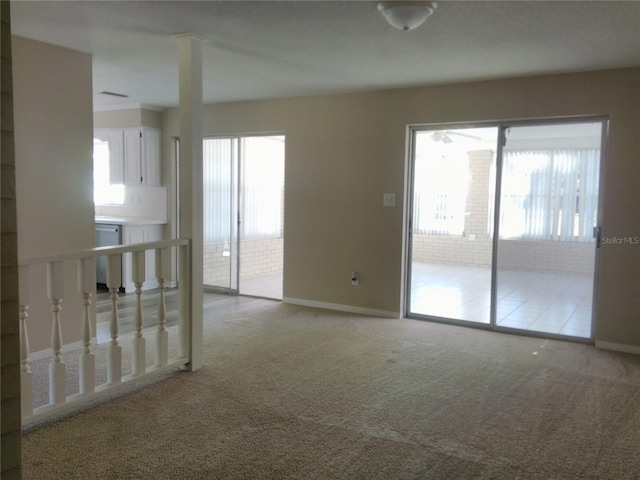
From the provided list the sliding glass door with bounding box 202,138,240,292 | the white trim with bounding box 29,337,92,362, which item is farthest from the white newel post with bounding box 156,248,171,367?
the sliding glass door with bounding box 202,138,240,292

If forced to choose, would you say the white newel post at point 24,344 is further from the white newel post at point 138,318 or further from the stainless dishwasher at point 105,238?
the stainless dishwasher at point 105,238

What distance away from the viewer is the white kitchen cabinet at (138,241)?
631 cm

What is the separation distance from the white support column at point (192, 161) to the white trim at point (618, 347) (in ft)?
10.9

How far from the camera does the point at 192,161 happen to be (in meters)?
3.48

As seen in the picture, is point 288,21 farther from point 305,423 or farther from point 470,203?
point 470,203

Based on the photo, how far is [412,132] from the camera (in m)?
5.17

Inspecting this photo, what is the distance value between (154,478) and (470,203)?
165 inches

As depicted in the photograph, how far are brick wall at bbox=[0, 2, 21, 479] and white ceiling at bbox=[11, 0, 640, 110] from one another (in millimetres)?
2355

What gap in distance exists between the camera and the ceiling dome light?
2.72 m

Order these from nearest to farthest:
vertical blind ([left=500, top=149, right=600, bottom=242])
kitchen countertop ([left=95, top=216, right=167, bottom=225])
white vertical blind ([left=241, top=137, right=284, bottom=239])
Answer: vertical blind ([left=500, top=149, right=600, bottom=242]), kitchen countertop ([left=95, top=216, right=167, bottom=225]), white vertical blind ([left=241, top=137, right=284, bottom=239])

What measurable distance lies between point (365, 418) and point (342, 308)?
2.67 m

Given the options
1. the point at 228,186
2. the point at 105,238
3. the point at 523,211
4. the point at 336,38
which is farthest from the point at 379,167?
the point at 105,238

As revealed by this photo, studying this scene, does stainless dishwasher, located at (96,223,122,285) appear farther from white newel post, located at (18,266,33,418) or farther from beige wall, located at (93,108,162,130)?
white newel post, located at (18,266,33,418)

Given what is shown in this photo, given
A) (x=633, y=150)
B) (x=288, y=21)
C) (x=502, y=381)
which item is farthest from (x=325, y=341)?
(x=633, y=150)
